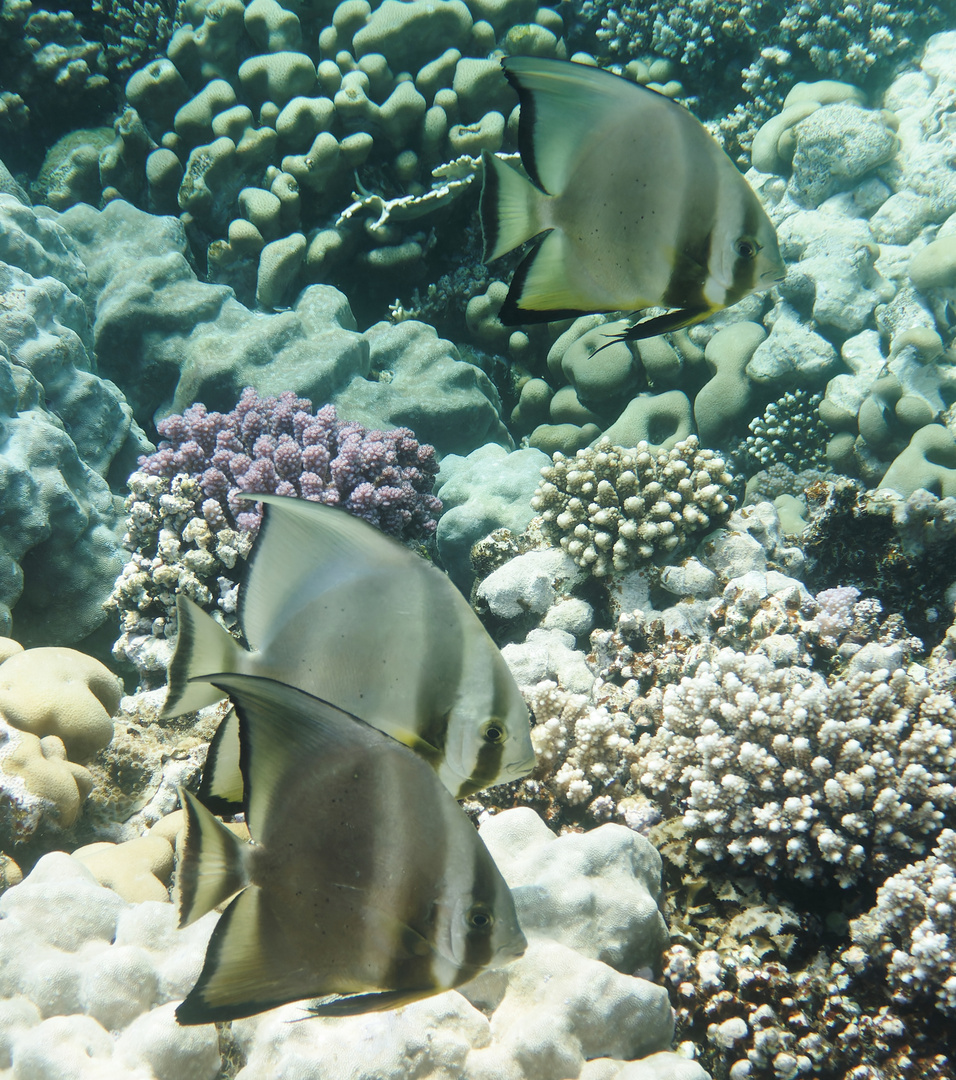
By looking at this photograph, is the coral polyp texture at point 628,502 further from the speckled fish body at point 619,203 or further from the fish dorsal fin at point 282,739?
the fish dorsal fin at point 282,739

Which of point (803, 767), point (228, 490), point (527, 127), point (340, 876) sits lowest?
point (228, 490)

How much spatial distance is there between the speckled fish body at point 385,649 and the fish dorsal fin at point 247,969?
11.2 inches

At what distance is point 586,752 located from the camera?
317cm

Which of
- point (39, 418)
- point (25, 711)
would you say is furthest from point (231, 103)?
point (25, 711)

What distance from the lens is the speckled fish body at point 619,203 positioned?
1357 mm

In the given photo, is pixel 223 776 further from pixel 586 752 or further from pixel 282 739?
pixel 586 752

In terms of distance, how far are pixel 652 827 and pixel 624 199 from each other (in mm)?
2557

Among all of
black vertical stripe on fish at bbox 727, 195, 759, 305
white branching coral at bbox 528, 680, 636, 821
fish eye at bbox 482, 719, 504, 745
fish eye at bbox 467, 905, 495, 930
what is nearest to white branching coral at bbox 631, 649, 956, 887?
white branching coral at bbox 528, 680, 636, 821

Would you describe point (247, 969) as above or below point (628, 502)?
above

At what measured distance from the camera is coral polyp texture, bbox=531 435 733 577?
4.22 m

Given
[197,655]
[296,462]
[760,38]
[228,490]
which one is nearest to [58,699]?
[228,490]

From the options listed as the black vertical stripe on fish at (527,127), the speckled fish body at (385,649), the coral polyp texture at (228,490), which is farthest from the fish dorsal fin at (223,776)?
the coral polyp texture at (228,490)

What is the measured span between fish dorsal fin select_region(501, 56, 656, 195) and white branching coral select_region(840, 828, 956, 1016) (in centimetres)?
255

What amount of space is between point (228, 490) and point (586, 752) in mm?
3043
